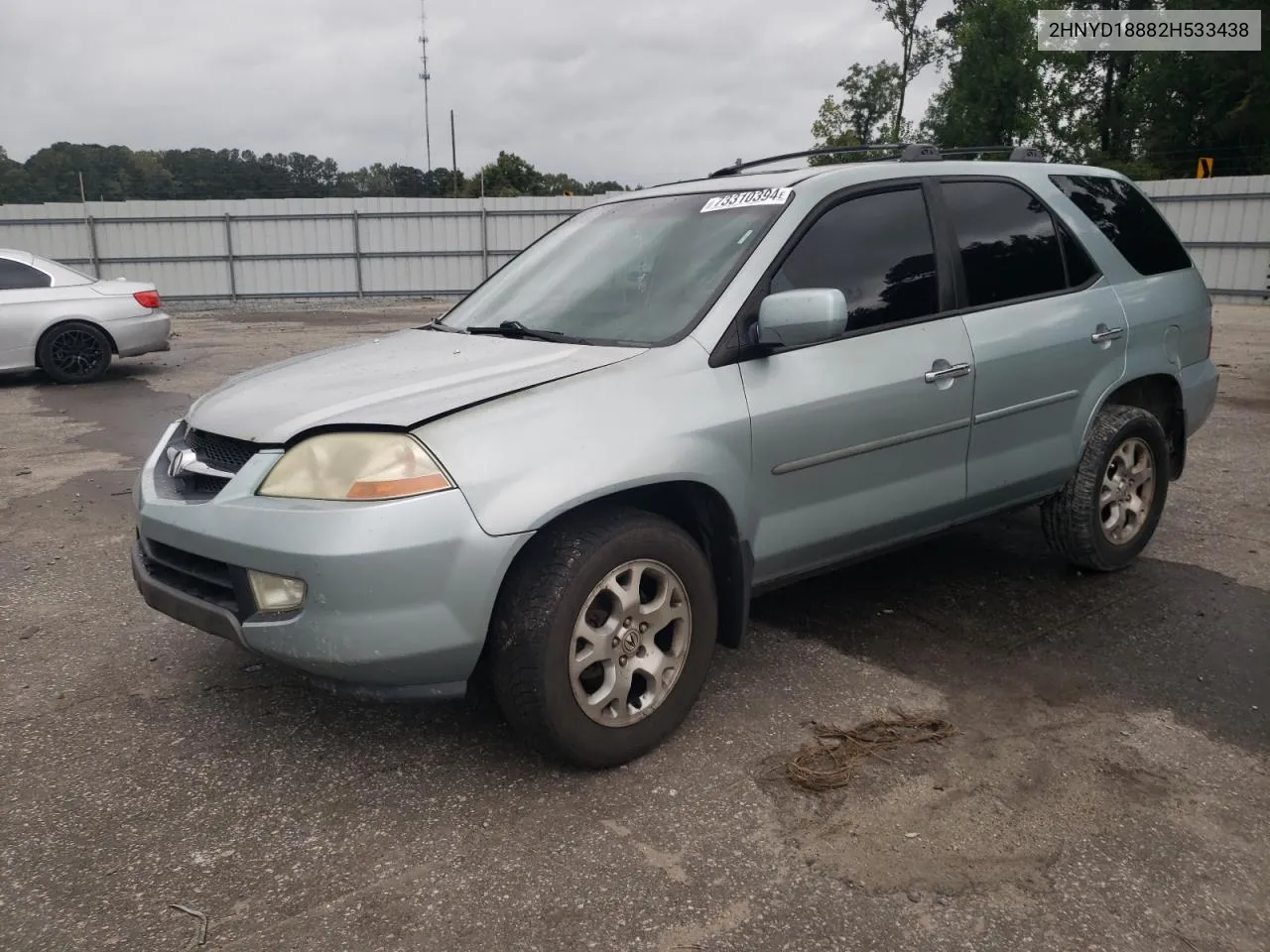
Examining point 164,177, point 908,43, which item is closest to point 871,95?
point 908,43

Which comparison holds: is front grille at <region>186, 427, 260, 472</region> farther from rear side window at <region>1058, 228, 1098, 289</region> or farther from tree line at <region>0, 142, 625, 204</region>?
tree line at <region>0, 142, 625, 204</region>

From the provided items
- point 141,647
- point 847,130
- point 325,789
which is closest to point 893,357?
point 325,789

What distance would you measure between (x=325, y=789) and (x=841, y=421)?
1920 mm

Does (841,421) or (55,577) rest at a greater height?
(841,421)

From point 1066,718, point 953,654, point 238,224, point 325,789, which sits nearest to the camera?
point 325,789

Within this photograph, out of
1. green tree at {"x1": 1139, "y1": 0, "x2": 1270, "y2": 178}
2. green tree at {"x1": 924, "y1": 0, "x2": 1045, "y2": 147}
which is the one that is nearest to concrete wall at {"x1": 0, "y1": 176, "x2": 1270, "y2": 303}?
green tree at {"x1": 1139, "y1": 0, "x2": 1270, "y2": 178}

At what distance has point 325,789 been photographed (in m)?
2.78

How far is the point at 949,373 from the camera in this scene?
3.52 metres

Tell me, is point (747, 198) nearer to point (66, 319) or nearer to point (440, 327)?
point (440, 327)

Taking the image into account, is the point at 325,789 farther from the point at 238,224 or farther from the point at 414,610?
the point at 238,224

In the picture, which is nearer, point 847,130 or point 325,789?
point 325,789

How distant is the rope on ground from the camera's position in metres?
2.81

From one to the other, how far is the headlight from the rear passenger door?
6.96 ft

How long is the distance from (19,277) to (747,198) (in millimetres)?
9903
